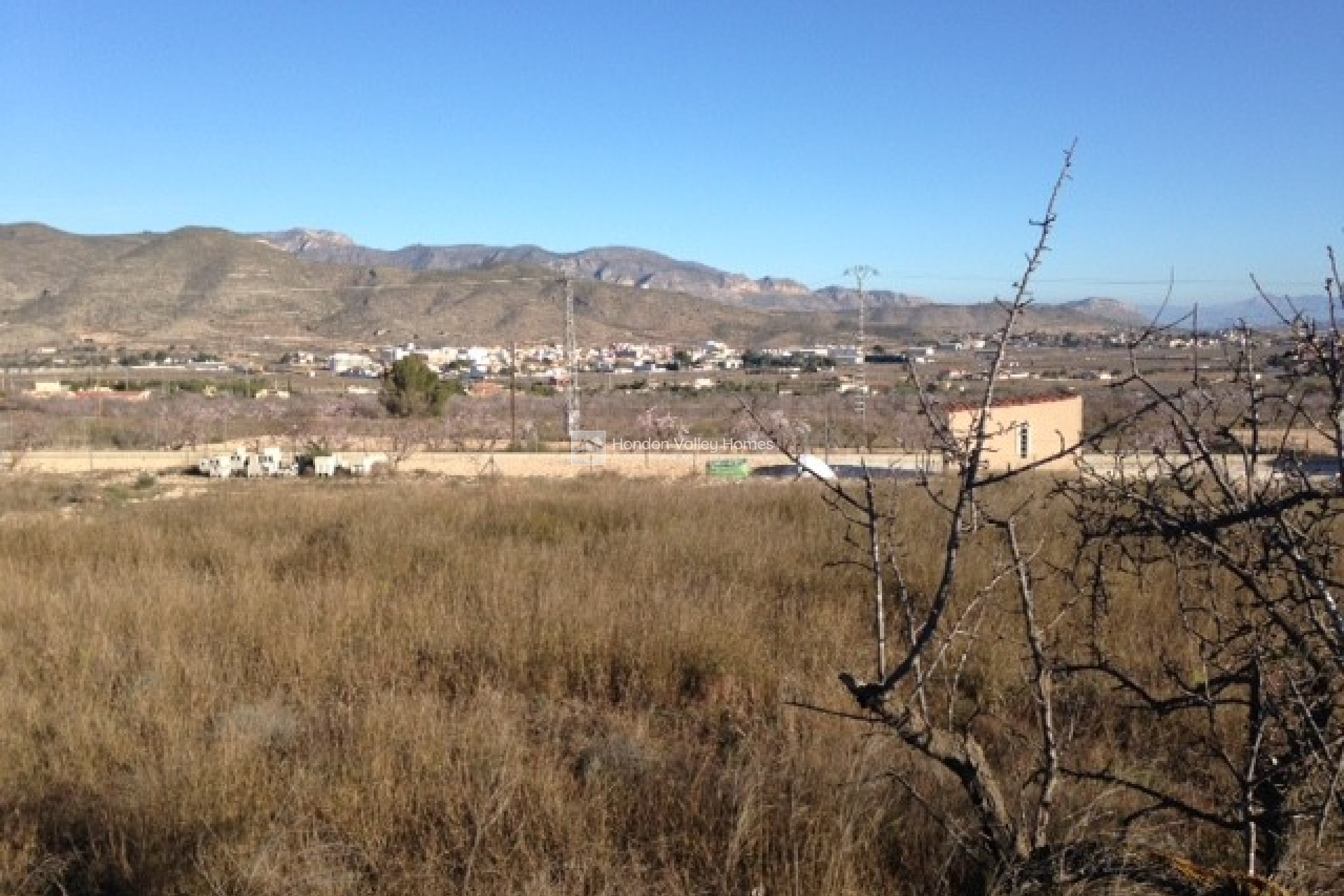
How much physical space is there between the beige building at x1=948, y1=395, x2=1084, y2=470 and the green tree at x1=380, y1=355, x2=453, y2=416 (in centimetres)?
2776

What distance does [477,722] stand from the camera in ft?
16.9

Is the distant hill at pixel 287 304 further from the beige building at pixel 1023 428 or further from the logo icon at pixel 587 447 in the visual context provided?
the beige building at pixel 1023 428

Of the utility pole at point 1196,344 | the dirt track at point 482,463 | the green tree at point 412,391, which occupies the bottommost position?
the dirt track at point 482,463

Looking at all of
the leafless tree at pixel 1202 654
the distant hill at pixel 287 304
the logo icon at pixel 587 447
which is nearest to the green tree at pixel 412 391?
the logo icon at pixel 587 447

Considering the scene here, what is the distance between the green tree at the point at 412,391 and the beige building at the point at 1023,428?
91.1 ft

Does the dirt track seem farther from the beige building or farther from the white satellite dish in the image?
the white satellite dish

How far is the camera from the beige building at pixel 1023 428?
10.9 feet

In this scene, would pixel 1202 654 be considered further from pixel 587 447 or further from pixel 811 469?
pixel 587 447

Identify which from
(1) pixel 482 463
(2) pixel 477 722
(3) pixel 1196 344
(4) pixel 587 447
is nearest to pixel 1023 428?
(3) pixel 1196 344

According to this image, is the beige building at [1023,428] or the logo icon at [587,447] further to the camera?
the logo icon at [587,447]

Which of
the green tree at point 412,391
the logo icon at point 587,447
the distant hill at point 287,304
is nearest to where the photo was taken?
the logo icon at point 587,447

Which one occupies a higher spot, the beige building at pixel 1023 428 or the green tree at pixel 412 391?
the beige building at pixel 1023 428

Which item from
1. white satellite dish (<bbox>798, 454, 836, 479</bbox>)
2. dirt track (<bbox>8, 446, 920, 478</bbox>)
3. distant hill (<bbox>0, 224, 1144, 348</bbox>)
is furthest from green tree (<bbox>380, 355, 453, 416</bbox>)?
distant hill (<bbox>0, 224, 1144, 348</bbox>)

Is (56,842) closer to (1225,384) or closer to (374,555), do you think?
(1225,384)
